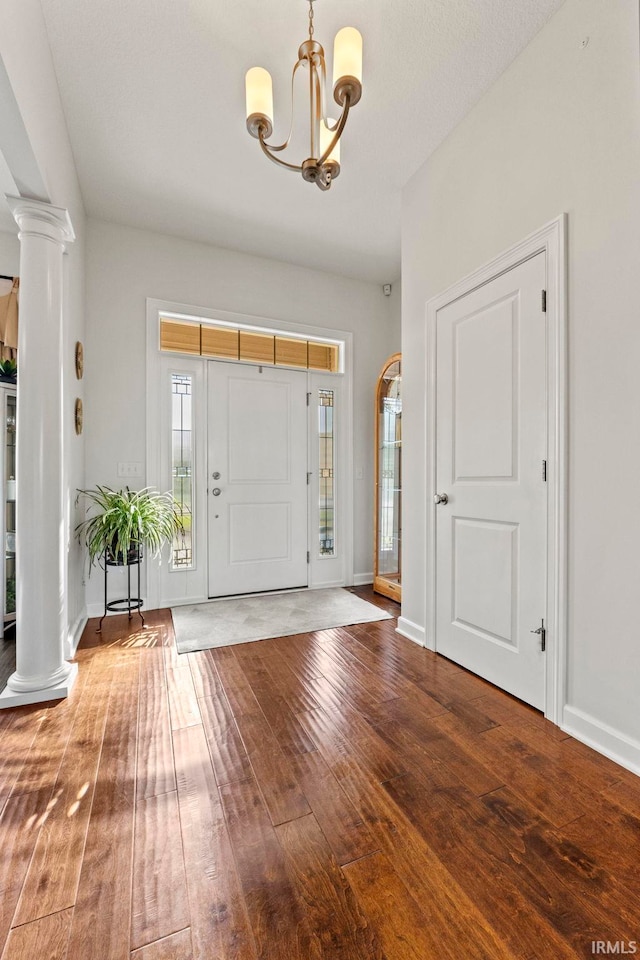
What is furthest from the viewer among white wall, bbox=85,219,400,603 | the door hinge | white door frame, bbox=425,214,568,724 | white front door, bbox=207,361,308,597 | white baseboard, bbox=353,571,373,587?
white baseboard, bbox=353,571,373,587

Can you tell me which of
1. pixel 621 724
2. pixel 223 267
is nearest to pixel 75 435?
pixel 223 267

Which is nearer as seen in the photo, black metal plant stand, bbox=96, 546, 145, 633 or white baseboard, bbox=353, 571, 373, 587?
black metal plant stand, bbox=96, 546, 145, 633

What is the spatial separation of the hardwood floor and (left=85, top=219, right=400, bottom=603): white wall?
6.18ft

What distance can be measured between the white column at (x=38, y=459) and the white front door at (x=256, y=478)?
1.59 m

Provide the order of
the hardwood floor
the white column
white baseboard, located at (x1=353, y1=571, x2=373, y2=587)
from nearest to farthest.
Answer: the hardwood floor → the white column → white baseboard, located at (x1=353, y1=571, x2=373, y2=587)

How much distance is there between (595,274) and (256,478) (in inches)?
109

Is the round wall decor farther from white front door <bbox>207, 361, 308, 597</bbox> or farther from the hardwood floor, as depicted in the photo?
the hardwood floor

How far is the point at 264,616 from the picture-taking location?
10.7 feet

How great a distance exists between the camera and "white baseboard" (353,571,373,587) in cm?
418

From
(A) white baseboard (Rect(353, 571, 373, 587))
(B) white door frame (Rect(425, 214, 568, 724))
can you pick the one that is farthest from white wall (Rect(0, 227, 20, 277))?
(A) white baseboard (Rect(353, 571, 373, 587))

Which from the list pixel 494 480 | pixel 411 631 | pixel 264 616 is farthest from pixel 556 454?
pixel 264 616

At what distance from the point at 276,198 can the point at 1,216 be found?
1877 millimetres

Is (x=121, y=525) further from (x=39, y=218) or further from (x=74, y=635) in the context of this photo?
(x=39, y=218)

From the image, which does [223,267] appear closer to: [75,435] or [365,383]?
[365,383]
